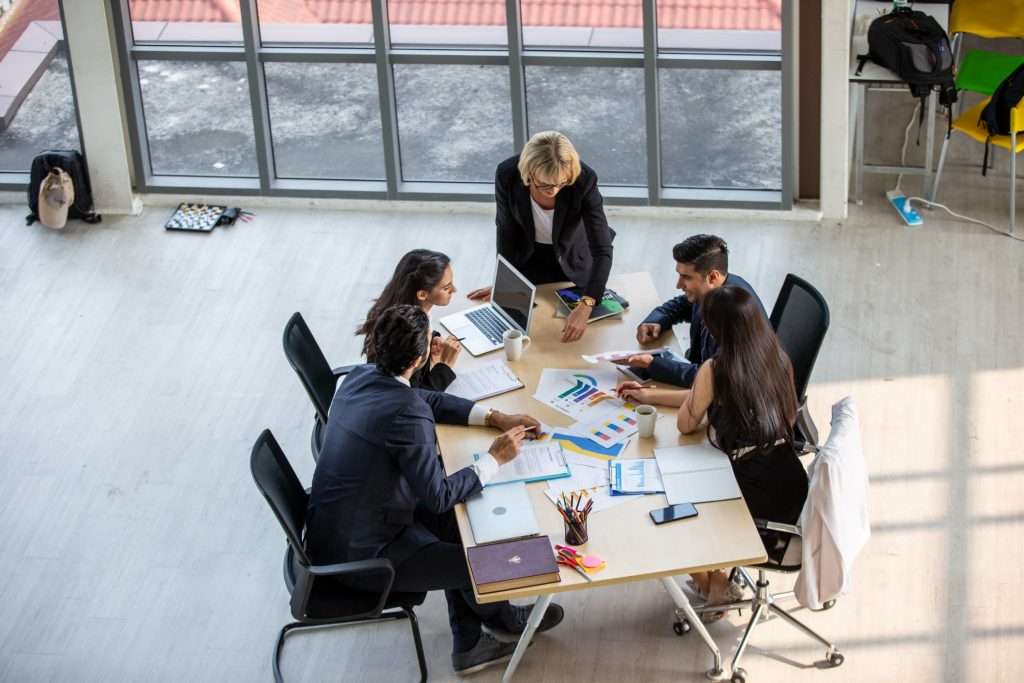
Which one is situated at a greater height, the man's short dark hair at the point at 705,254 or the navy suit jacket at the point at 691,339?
the man's short dark hair at the point at 705,254

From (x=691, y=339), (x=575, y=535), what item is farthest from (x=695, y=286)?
(x=575, y=535)

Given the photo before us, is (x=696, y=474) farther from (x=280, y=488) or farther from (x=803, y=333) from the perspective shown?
(x=280, y=488)

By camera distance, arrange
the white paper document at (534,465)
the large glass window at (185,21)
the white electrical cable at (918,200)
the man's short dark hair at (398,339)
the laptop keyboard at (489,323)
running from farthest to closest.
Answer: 1. the large glass window at (185,21)
2. the white electrical cable at (918,200)
3. the laptop keyboard at (489,323)
4. the white paper document at (534,465)
5. the man's short dark hair at (398,339)

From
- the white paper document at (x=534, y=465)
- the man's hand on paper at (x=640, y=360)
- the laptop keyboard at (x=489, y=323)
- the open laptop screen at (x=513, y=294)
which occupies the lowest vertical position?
the white paper document at (x=534, y=465)

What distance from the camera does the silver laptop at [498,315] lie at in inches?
237

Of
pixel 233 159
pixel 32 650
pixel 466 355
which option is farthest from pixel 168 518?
pixel 233 159

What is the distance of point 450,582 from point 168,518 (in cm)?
192

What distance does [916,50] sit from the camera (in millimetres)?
8266

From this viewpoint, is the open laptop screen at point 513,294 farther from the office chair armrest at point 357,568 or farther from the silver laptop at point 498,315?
the office chair armrest at point 357,568

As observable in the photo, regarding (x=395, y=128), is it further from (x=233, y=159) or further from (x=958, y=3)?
(x=958, y=3)

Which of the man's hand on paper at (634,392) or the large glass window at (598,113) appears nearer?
the man's hand on paper at (634,392)

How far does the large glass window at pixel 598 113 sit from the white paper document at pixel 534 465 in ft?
12.6

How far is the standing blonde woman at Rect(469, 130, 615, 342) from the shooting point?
20.1ft

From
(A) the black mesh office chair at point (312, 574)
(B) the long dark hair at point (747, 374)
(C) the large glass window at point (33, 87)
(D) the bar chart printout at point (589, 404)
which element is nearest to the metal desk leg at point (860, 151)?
(D) the bar chart printout at point (589, 404)
